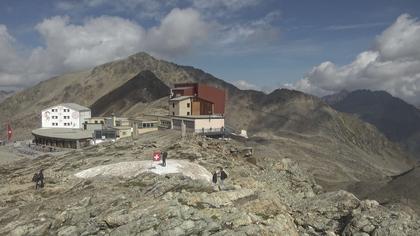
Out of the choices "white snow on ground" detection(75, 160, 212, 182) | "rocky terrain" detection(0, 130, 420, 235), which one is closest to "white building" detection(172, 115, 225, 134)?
"white snow on ground" detection(75, 160, 212, 182)

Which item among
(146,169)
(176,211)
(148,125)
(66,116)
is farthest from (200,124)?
(176,211)

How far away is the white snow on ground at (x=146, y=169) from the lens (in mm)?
47188

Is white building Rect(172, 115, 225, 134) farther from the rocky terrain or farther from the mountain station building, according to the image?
the rocky terrain

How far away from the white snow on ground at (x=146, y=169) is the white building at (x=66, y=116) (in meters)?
76.9

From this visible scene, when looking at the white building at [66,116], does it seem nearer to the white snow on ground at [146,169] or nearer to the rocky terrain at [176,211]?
the white snow on ground at [146,169]

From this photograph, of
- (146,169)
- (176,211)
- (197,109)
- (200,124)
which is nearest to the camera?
(176,211)

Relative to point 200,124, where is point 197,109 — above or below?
above

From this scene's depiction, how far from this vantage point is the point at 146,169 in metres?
47.7

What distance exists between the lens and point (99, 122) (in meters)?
113

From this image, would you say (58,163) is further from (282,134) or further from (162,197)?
(282,134)

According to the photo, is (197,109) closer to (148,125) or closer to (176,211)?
(148,125)

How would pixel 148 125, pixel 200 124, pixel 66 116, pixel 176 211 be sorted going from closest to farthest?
pixel 176 211 < pixel 200 124 < pixel 148 125 < pixel 66 116

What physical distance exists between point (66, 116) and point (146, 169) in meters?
84.6

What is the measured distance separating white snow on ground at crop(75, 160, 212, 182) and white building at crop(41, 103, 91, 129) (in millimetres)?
76893
